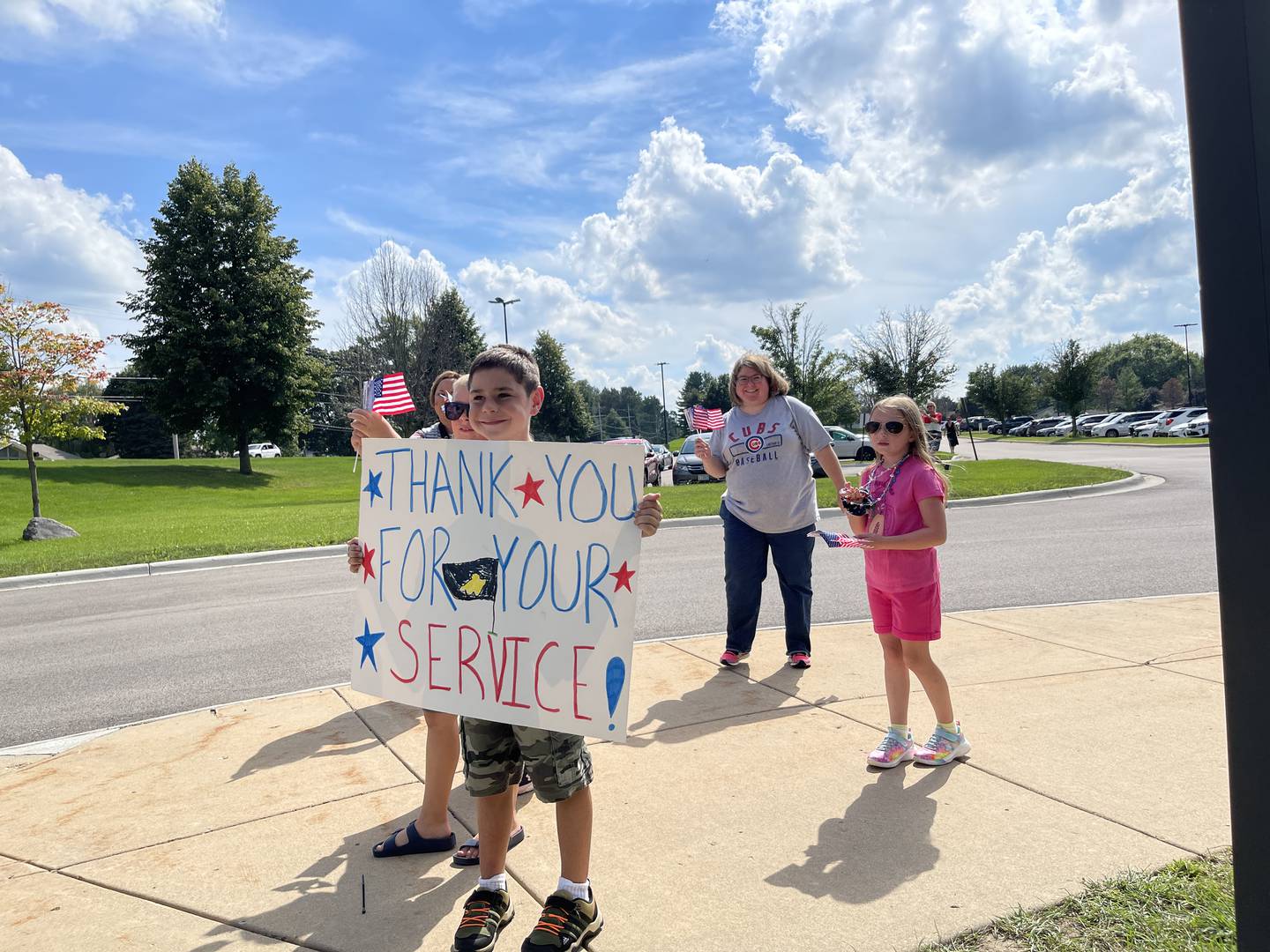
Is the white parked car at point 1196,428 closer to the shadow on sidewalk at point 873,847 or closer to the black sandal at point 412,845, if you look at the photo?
the shadow on sidewalk at point 873,847

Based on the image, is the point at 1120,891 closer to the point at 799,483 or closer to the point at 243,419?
the point at 799,483

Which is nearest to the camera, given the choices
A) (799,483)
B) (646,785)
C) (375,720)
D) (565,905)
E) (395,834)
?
(565,905)

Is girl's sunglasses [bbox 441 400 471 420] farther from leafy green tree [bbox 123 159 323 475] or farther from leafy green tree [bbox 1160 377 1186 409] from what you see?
leafy green tree [bbox 1160 377 1186 409]

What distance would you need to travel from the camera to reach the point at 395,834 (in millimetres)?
3213

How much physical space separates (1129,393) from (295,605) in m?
118

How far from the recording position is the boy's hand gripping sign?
2.70 m

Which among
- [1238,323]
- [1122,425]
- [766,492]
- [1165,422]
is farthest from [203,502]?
[1122,425]

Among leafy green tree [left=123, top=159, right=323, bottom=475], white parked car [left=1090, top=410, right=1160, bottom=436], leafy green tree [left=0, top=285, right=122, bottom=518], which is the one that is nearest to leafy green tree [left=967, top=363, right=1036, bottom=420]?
white parked car [left=1090, top=410, right=1160, bottom=436]

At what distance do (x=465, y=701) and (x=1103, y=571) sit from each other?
7689 millimetres

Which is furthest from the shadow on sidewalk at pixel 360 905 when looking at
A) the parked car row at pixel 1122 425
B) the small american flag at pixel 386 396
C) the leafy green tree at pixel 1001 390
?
the leafy green tree at pixel 1001 390

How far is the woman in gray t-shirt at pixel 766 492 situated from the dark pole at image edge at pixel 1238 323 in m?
3.28

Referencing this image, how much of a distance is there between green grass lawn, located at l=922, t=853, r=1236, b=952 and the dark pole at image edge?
0.60 m

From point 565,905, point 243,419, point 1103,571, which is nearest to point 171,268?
point 243,419

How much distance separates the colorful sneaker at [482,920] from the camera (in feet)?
8.26
